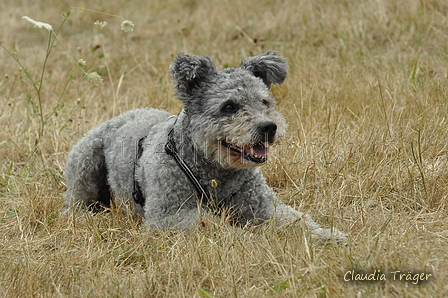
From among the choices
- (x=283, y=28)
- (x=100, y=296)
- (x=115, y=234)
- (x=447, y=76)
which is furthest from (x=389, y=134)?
(x=283, y=28)

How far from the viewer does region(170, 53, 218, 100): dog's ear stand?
3.91 m

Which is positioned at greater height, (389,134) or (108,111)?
(389,134)

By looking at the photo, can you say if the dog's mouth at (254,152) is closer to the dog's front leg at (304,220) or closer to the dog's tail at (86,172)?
the dog's front leg at (304,220)

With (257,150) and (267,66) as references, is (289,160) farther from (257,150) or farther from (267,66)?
(257,150)

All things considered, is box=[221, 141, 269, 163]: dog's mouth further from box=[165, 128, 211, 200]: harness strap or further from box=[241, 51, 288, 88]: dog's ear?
box=[241, 51, 288, 88]: dog's ear

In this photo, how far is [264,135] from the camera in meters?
3.70

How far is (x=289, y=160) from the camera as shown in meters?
4.89

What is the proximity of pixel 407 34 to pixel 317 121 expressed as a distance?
266cm

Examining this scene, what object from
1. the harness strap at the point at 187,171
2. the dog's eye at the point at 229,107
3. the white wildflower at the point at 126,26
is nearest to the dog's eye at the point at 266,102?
the dog's eye at the point at 229,107

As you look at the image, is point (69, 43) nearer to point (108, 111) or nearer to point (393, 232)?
point (108, 111)

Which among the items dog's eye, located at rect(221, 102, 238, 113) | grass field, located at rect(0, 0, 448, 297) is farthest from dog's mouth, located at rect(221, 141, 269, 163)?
grass field, located at rect(0, 0, 448, 297)

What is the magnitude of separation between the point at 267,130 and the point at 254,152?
18cm

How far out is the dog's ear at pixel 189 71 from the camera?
391 cm

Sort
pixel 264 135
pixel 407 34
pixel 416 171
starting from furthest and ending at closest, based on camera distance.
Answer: pixel 407 34
pixel 416 171
pixel 264 135
